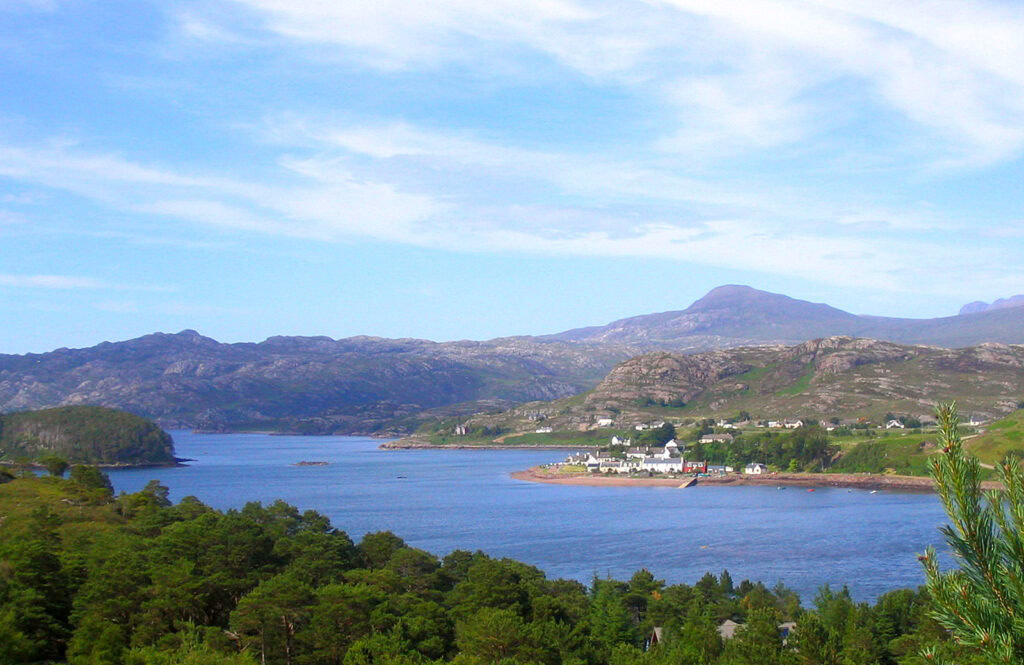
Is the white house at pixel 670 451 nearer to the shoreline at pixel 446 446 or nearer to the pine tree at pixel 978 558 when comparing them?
the shoreline at pixel 446 446

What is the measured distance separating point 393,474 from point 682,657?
73.8m

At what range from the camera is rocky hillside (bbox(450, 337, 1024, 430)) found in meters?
106

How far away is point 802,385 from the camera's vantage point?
12112 cm

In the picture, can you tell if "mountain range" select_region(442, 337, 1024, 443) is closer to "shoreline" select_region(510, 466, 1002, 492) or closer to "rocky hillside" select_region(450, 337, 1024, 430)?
"rocky hillside" select_region(450, 337, 1024, 430)

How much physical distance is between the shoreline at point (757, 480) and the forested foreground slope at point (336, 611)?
45.9m

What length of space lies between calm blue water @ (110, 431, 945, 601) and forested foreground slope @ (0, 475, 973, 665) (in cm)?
834

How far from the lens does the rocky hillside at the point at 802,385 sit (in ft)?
348

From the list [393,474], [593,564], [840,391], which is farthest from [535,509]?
[840,391]

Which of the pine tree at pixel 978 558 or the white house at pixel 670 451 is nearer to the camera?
the pine tree at pixel 978 558

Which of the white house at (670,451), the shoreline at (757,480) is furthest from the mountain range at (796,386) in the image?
the shoreline at (757,480)

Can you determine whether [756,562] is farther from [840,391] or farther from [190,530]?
[840,391]

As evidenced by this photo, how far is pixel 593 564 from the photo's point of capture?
36844mm

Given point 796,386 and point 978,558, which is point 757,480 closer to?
point 796,386

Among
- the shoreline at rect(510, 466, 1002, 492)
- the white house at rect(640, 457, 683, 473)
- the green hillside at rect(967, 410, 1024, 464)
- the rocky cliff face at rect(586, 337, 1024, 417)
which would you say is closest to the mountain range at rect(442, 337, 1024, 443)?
the rocky cliff face at rect(586, 337, 1024, 417)
